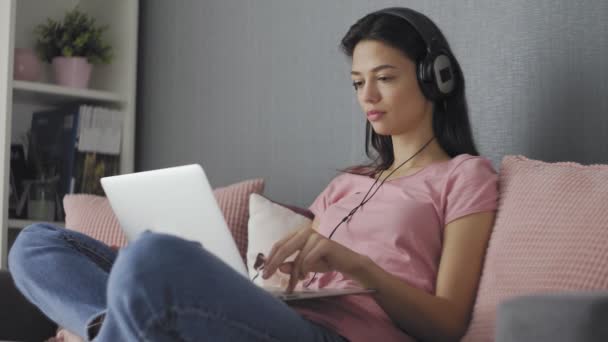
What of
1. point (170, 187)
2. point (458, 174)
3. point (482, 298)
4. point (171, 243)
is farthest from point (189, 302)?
point (458, 174)

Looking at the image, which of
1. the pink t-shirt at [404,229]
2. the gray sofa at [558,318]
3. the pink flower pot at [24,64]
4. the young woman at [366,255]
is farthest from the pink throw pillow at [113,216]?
the gray sofa at [558,318]

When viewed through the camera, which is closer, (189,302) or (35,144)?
(189,302)

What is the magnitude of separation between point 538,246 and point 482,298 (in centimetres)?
13

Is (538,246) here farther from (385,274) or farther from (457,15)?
(457,15)

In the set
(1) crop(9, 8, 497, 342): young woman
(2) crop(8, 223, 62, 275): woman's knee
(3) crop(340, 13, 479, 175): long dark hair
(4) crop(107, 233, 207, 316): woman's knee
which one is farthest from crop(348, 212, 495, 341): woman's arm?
(2) crop(8, 223, 62, 275): woman's knee

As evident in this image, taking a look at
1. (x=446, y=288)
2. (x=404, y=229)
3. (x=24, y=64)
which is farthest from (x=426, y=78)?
(x=24, y=64)

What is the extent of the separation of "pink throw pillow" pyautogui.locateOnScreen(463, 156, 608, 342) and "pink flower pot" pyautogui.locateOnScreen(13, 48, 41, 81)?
1.88m

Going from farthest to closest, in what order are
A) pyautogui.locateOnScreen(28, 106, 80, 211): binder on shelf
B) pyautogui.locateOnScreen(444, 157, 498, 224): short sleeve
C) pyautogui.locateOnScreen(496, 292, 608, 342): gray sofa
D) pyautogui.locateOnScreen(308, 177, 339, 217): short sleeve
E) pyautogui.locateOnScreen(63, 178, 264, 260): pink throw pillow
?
pyautogui.locateOnScreen(28, 106, 80, 211): binder on shelf < pyautogui.locateOnScreen(63, 178, 264, 260): pink throw pillow < pyautogui.locateOnScreen(308, 177, 339, 217): short sleeve < pyautogui.locateOnScreen(444, 157, 498, 224): short sleeve < pyautogui.locateOnScreen(496, 292, 608, 342): gray sofa

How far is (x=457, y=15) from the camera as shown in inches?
75.6

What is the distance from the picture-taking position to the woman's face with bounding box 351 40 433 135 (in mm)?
1680

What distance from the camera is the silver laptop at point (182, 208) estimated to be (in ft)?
4.34

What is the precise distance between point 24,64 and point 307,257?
1.89 m

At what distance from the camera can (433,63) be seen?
1.63 meters

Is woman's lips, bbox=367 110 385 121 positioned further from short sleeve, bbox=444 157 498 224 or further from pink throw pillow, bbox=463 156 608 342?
pink throw pillow, bbox=463 156 608 342
